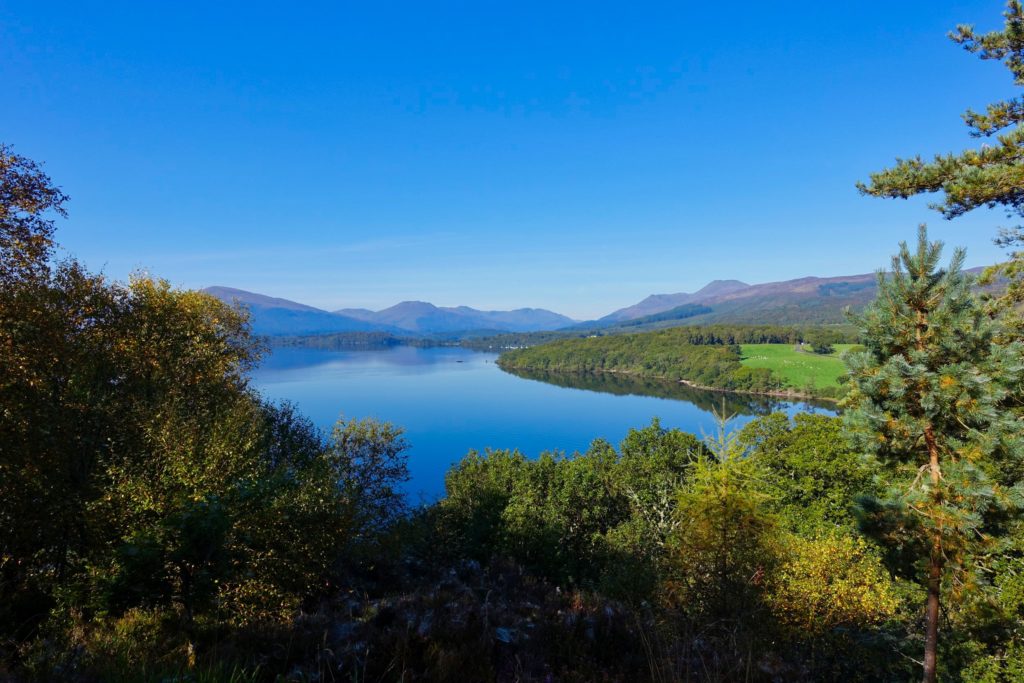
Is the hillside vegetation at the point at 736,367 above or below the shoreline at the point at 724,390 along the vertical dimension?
above

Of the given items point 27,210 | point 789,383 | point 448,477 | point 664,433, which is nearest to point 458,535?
point 448,477

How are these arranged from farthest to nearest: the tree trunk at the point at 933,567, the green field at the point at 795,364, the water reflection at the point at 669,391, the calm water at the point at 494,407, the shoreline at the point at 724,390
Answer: the green field at the point at 795,364, the shoreline at the point at 724,390, the water reflection at the point at 669,391, the calm water at the point at 494,407, the tree trunk at the point at 933,567

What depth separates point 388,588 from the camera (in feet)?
52.7

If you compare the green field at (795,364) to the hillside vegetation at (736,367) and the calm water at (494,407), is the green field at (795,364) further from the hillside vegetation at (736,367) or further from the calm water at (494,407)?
the calm water at (494,407)

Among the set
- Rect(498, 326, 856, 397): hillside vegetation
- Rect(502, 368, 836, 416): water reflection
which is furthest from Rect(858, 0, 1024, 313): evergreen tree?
Rect(498, 326, 856, 397): hillside vegetation

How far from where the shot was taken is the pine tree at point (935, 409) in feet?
21.0

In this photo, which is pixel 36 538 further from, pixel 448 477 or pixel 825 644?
pixel 448 477

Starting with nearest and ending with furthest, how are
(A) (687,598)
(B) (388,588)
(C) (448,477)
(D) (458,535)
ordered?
1. (A) (687,598)
2. (B) (388,588)
3. (D) (458,535)
4. (C) (448,477)

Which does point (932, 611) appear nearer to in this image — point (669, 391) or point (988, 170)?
point (988, 170)

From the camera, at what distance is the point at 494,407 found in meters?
113

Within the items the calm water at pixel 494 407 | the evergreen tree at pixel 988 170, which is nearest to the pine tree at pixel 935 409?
the evergreen tree at pixel 988 170

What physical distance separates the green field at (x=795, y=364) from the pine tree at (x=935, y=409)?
121466mm

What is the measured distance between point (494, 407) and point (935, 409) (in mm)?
107653

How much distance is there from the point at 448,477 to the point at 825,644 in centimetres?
2469
